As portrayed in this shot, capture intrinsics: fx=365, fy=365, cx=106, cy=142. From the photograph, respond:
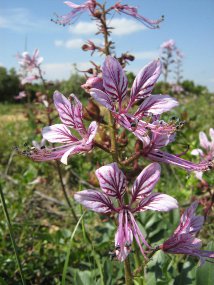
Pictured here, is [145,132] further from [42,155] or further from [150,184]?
[42,155]

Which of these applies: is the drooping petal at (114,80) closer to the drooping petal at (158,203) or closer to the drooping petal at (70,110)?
the drooping petal at (70,110)

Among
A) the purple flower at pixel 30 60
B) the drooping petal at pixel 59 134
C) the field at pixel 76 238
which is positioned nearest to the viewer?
the drooping petal at pixel 59 134

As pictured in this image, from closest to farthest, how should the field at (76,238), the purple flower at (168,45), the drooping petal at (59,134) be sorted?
the drooping petal at (59,134), the field at (76,238), the purple flower at (168,45)

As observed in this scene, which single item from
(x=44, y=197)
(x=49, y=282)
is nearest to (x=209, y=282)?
(x=49, y=282)

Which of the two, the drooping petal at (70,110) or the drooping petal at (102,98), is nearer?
the drooping petal at (102,98)

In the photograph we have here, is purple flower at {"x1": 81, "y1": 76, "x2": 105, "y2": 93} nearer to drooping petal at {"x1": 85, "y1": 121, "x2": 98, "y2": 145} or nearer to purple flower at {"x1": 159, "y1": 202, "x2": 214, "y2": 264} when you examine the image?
drooping petal at {"x1": 85, "y1": 121, "x2": 98, "y2": 145}

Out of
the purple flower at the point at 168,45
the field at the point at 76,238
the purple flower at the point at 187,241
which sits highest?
the purple flower at the point at 168,45

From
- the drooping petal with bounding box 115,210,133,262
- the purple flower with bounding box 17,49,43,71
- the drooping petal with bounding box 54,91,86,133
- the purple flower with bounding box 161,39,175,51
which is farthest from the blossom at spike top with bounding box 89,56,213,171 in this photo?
the purple flower with bounding box 161,39,175,51

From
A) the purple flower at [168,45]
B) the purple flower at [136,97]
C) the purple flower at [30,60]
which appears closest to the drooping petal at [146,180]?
the purple flower at [136,97]

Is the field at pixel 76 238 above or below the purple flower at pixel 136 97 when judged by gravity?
below
